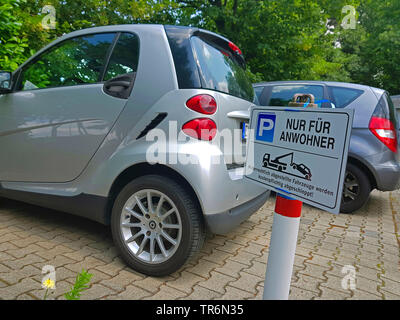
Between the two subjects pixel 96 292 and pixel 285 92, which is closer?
pixel 96 292

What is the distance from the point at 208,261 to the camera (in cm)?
246

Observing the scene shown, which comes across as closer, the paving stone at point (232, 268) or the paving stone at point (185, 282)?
the paving stone at point (185, 282)

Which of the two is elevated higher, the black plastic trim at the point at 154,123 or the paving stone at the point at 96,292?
the black plastic trim at the point at 154,123

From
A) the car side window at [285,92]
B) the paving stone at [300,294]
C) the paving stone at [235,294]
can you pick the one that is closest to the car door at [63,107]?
the paving stone at [235,294]

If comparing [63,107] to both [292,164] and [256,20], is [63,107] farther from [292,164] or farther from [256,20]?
[256,20]

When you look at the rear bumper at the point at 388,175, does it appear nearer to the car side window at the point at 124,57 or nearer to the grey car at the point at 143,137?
the grey car at the point at 143,137

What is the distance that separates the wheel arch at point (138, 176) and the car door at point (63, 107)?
0.33m

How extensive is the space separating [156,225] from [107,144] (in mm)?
724

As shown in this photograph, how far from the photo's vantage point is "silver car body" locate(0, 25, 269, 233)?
2.00 m

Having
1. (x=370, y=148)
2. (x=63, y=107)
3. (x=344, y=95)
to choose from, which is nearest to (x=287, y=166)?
(x=63, y=107)

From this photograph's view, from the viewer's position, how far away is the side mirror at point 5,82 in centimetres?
282

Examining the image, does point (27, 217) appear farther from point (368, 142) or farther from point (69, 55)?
point (368, 142)

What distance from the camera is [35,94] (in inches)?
106

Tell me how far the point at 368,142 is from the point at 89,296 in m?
3.61
